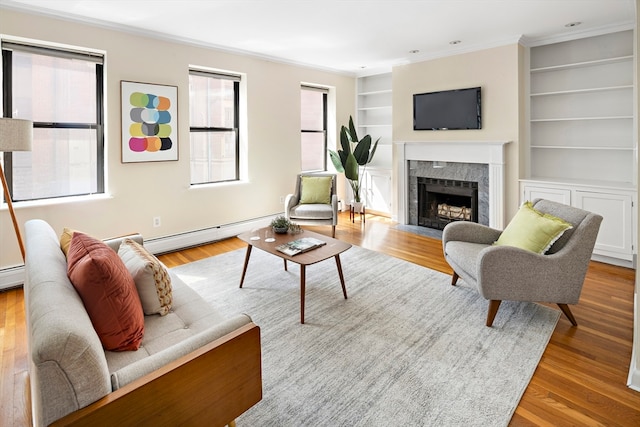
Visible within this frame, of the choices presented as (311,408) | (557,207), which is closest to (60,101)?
(311,408)

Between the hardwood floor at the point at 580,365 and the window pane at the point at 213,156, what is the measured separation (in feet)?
7.42

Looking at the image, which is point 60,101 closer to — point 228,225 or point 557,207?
point 228,225

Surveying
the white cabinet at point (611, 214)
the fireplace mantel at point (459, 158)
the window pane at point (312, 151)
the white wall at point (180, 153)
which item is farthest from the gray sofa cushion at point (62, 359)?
the window pane at point (312, 151)

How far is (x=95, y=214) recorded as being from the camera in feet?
12.6

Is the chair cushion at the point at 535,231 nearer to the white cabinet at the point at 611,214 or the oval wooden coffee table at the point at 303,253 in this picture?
the oval wooden coffee table at the point at 303,253

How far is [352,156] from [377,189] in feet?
2.97

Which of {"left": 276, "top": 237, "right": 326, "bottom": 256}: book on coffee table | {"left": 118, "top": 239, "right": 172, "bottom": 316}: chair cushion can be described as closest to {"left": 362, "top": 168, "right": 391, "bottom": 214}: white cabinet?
{"left": 276, "top": 237, "right": 326, "bottom": 256}: book on coffee table

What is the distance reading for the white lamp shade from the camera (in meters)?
2.51

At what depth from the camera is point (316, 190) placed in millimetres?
5207

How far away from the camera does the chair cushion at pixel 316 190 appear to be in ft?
17.0

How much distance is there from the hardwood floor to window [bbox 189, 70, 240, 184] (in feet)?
7.81

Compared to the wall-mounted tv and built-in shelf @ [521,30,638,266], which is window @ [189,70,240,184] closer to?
the wall-mounted tv

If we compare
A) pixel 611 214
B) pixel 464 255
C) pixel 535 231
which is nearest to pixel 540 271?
pixel 535 231

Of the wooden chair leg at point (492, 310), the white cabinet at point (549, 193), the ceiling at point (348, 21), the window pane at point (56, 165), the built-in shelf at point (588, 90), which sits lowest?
the wooden chair leg at point (492, 310)
